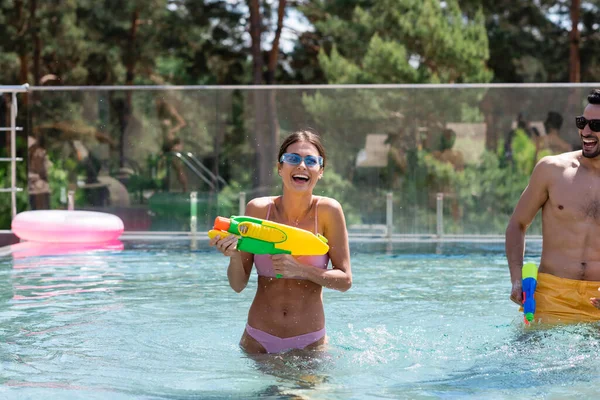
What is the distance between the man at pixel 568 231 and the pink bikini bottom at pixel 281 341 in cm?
124

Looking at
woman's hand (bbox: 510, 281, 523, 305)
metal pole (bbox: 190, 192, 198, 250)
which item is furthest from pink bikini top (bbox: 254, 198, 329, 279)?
metal pole (bbox: 190, 192, 198, 250)

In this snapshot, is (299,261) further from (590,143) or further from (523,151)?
(523,151)

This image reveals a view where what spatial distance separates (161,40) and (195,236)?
17657 millimetres

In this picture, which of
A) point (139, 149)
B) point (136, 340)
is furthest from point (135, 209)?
point (136, 340)

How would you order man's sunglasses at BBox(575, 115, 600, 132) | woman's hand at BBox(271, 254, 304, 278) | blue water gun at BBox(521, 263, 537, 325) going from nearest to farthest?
woman's hand at BBox(271, 254, 304, 278), blue water gun at BBox(521, 263, 537, 325), man's sunglasses at BBox(575, 115, 600, 132)

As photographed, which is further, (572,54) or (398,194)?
(572,54)

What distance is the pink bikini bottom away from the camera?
15.7 feet

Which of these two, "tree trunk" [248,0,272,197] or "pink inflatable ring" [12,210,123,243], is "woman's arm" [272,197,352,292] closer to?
"pink inflatable ring" [12,210,123,243]

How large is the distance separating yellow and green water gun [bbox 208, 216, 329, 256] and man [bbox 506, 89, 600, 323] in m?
1.38

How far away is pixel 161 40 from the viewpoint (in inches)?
1163

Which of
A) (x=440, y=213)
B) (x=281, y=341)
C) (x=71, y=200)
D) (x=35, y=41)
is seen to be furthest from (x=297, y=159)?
(x=35, y=41)

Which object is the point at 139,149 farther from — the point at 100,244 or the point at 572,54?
the point at 572,54

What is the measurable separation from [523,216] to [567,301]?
527 millimetres

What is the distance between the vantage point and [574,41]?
88.5 ft
